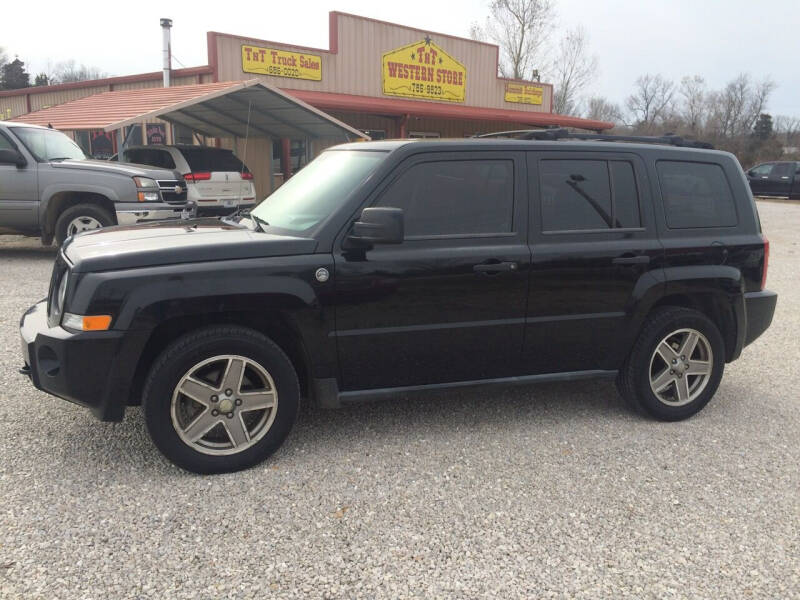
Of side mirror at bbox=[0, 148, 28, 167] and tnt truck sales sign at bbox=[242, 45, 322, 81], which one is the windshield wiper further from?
tnt truck sales sign at bbox=[242, 45, 322, 81]

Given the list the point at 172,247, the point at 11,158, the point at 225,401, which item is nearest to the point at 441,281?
the point at 225,401

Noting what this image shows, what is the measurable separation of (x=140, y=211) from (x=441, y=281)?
21.8ft

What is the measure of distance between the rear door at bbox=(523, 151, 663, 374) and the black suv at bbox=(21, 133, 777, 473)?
12 mm

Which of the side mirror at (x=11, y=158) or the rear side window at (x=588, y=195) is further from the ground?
the side mirror at (x=11, y=158)

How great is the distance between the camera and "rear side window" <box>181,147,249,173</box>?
39.2ft

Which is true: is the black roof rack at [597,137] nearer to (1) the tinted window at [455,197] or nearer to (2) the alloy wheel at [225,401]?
(1) the tinted window at [455,197]

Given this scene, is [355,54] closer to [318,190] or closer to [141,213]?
[141,213]

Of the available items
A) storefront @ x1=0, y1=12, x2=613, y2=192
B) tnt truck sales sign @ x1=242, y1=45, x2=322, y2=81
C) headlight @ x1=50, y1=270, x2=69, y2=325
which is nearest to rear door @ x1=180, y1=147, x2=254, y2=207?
storefront @ x1=0, y1=12, x2=613, y2=192

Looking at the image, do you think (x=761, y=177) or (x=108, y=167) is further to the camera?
(x=761, y=177)

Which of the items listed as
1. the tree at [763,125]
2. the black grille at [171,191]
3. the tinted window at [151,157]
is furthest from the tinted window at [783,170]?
the tree at [763,125]

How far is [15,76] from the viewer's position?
184ft

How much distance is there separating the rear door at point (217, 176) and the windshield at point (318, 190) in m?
7.94

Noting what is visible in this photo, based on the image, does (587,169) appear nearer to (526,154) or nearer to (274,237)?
(526,154)

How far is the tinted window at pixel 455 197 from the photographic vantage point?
3.56m
